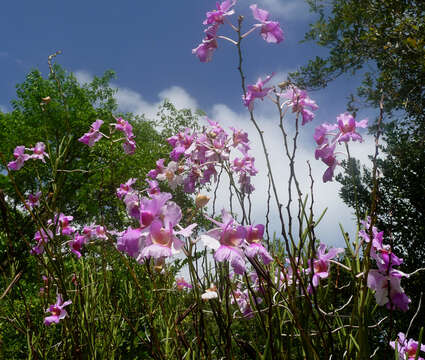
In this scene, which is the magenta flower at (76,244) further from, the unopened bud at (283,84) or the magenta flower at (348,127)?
the magenta flower at (348,127)

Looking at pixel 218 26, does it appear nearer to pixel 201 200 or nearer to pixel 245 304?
pixel 201 200

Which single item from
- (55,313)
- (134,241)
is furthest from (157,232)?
(55,313)

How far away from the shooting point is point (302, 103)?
5.42 feet

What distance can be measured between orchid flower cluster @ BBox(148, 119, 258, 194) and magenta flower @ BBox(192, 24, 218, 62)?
0.55 metres

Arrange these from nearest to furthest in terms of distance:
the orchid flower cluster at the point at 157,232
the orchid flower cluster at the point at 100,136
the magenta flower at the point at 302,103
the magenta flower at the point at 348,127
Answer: the orchid flower cluster at the point at 157,232
the magenta flower at the point at 348,127
the magenta flower at the point at 302,103
the orchid flower cluster at the point at 100,136

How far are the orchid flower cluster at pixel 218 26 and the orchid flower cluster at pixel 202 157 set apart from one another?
0.57 metres

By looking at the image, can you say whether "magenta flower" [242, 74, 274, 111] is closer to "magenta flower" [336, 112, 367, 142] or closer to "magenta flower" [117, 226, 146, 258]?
"magenta flower" [336, 112, 367, 142]

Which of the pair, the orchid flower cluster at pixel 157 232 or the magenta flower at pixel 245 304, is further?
the magenta flower at pixel 245 304

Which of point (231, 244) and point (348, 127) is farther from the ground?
point (348, 127)

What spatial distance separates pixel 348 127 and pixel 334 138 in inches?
2.7

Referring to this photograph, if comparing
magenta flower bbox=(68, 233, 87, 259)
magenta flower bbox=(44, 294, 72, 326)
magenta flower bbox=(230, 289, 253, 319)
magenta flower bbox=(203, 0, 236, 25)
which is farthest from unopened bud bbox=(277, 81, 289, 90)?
A: magenta flower bbox=(68, 233, 87, 259)

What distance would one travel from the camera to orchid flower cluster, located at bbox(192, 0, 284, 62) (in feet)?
5.08

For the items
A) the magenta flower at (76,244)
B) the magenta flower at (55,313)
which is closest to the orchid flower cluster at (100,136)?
the magenta flower at (76,244)

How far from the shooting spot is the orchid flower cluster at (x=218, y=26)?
5.08 feet
